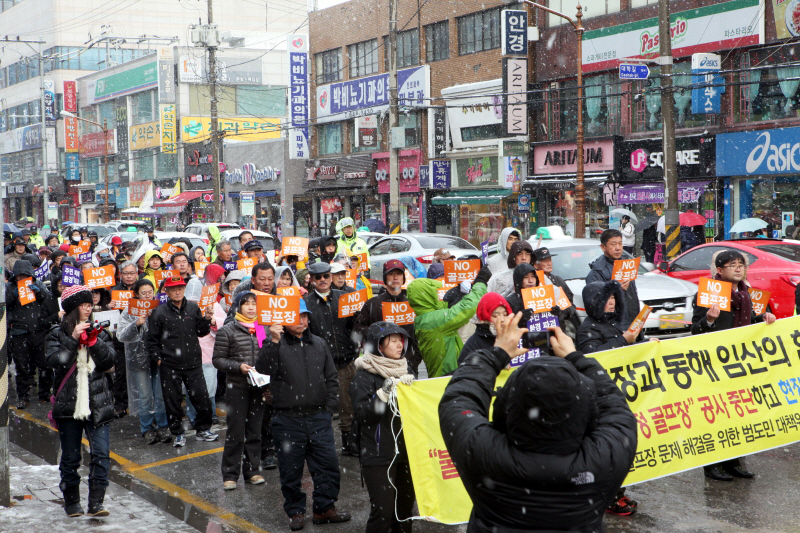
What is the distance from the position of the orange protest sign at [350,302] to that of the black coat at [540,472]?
4.86 metres

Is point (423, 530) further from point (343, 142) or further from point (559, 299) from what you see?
point (343, 142)

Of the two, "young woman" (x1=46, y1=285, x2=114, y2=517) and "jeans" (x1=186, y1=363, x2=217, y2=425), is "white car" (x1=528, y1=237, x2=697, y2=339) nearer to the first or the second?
"jeans" (x1=186, y1=363, x2=217, y2=425)

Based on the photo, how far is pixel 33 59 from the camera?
73688mm

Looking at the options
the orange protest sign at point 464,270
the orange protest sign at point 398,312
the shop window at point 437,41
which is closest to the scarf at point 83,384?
the orange protest sign at point 398,312

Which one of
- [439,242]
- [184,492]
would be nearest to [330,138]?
[439,242]

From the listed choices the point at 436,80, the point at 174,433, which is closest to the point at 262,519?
the point at 174,433

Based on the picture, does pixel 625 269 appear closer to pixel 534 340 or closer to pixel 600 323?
pixel 600 323

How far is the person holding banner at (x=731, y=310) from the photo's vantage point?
6633 millimetres

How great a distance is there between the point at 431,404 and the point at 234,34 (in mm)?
55379

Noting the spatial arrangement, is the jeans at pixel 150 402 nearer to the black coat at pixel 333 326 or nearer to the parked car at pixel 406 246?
the black coat at pixel 333 326

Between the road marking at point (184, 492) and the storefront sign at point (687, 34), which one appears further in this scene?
the storefront sign at point (687, 34)

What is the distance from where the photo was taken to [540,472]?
2.76m

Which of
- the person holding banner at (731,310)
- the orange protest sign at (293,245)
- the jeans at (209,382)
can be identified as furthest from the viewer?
the orange protest sign at (293,245)

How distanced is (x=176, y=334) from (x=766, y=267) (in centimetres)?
891
